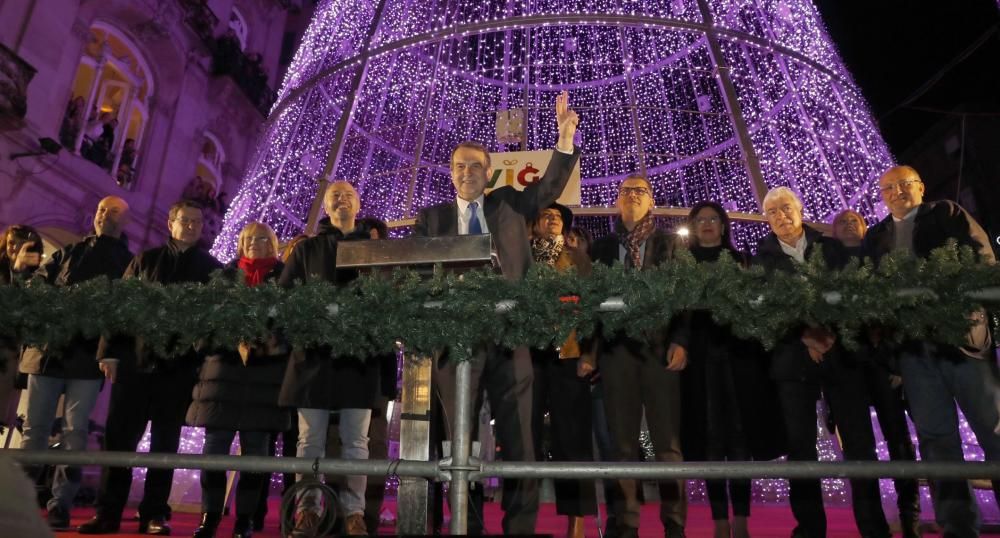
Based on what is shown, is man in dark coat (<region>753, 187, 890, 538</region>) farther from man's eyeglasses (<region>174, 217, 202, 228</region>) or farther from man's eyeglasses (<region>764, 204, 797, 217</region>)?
man's eyeglasses (<region>174, 217, 202, 228</region>)

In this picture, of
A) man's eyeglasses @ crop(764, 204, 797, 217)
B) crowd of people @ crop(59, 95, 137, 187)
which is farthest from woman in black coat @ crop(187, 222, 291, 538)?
crowd of people @ crop(59, 95, 137, 187)

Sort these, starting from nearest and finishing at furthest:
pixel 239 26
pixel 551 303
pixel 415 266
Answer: pixel 551 303, pixel 415 266, pixel 239 26

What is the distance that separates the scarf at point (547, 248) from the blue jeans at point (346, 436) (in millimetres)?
1278

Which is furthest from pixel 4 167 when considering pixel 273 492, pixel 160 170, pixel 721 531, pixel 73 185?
pixel 721 531

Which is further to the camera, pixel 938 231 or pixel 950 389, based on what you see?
pixel 938 231

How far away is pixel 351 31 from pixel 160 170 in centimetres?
924

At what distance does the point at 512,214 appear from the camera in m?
2.82

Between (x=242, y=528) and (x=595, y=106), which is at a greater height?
(x=595, y=106)

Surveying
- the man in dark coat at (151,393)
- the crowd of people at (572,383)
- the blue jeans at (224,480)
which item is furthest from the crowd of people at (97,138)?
the blue jeans at (224,480)

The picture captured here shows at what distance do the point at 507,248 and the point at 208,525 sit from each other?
1944 millimetres

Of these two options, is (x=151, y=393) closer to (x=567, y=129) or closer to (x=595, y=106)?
(x=567, y=129)

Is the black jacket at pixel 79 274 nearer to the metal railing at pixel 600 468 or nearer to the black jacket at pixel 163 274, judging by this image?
the black jacket at pixel 163 274

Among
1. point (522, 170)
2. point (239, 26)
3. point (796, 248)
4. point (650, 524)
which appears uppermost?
point (239, 26)

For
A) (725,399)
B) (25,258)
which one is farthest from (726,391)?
(25,258)
